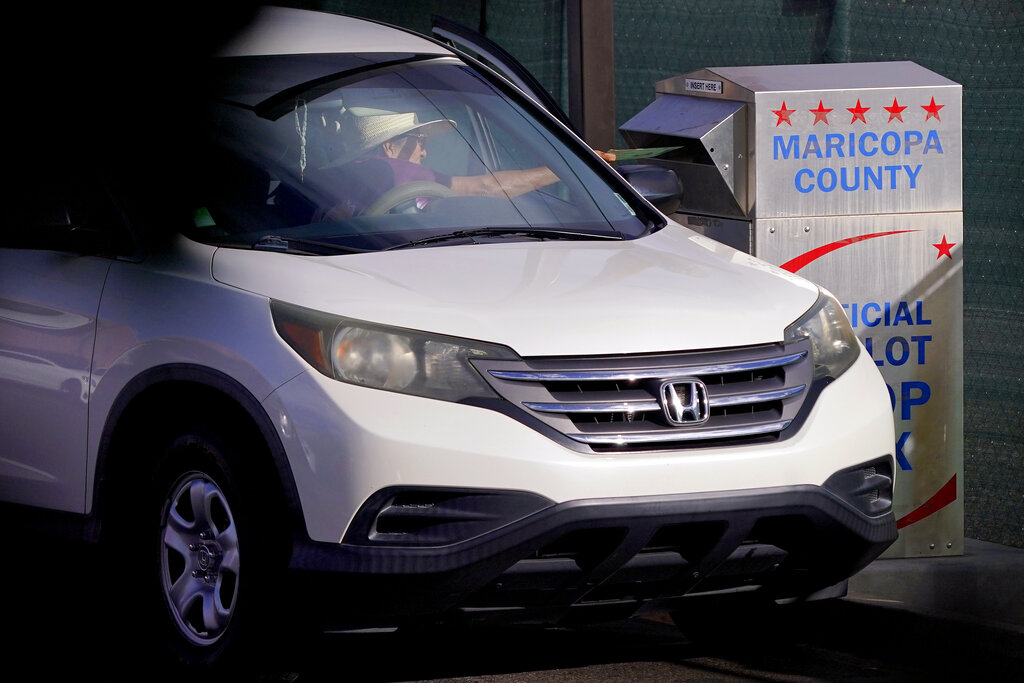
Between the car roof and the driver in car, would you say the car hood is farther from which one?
the car roof

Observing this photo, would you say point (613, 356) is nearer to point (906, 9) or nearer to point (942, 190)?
point (942, 190)

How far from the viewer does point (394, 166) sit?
5.00 meters

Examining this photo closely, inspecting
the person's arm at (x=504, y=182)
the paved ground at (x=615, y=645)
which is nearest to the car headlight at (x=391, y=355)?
the paved ground at (x=615, y=645)

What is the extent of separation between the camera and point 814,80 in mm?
5816

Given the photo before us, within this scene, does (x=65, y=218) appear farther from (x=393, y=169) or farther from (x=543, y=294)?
(x=543, y=294)

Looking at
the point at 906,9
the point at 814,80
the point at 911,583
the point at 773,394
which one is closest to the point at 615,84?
the point at 906,9

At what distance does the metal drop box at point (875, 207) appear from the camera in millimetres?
5723

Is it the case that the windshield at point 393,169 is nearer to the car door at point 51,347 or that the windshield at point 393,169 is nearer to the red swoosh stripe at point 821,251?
the car door at point 51,347

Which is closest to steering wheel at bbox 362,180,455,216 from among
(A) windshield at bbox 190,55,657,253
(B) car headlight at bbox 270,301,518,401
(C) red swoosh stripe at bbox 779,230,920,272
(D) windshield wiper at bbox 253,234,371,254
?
(A) windshield at bbox 190,55,657,253

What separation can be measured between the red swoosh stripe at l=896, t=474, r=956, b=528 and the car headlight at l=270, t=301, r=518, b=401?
263 cm

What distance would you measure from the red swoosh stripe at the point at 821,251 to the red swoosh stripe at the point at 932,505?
955 millimetres

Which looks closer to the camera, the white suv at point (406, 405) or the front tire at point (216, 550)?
the white suv at point (406, 405)

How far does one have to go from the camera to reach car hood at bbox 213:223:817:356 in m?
3.92

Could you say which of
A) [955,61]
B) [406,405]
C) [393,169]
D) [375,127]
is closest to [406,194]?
[393,169]
